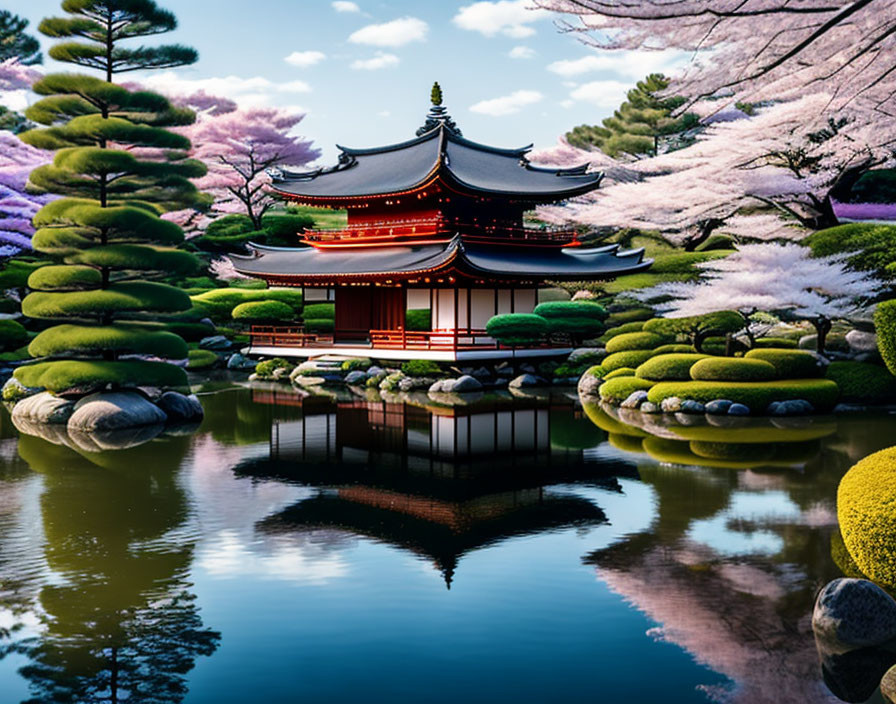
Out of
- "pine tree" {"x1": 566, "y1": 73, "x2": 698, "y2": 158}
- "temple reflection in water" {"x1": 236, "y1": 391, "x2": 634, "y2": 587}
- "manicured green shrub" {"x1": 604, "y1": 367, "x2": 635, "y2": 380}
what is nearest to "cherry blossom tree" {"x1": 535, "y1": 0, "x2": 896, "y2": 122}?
"temple reflection in water" {"x1": 236, "y1": 391, "x2": 634, "y2": 587}

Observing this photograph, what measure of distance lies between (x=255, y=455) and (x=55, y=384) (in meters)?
6.29

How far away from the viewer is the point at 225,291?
3888cm

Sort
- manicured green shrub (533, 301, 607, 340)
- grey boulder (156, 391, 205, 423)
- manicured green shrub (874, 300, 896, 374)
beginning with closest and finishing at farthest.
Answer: manicured green shrub (874, 300, 896, 374), grey boulder (156, 391, 205, 423), manicured green shrub (533, 301, 607, 340)

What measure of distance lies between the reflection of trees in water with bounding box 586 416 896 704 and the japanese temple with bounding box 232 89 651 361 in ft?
52.3

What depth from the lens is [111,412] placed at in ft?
63.5

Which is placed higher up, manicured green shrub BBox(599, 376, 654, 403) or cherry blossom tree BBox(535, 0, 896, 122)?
cherry blossom tree BBox(535, 0, 896, 122)

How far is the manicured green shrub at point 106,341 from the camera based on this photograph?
19.7 m

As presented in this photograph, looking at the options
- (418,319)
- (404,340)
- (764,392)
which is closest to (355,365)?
(404,340)

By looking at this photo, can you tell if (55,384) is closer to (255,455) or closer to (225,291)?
(255,455)

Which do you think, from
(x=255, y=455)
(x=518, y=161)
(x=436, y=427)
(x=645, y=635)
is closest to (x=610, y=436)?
(x=436, y=427)

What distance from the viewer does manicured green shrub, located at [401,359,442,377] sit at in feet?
93.7

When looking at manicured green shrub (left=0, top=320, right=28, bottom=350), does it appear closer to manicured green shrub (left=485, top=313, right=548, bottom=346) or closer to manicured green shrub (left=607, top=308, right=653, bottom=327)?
manicured green shrub (left=485, top=313, right=548, bottom=346)

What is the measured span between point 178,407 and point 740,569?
15381mm

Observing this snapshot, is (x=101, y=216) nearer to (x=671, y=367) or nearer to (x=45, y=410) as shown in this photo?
(x=45, y=410)
